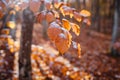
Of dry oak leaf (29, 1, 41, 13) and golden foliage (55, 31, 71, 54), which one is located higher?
dry oak leaf (29, 1, 41, 13)

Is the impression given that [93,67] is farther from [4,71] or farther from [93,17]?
[93,17]

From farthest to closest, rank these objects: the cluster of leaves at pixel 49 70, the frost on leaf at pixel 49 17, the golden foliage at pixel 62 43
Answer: the cluster of leaves at pixel 49 70, the frost on leaf at pixel 49 17, the golden foliage at pixel 62 43

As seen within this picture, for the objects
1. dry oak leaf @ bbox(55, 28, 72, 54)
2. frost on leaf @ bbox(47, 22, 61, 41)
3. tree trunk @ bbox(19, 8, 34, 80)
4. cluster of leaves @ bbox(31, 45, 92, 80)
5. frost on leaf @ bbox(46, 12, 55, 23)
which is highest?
frost on leaf @ bbox(46, 12, 55, 23)

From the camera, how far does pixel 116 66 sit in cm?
1027

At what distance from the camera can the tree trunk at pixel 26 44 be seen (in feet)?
16.7

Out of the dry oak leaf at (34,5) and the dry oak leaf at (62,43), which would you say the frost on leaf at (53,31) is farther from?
the dry oak leaf at (34,5)

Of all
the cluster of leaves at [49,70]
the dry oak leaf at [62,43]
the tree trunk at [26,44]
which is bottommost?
the cluster of leaves at [49,70]

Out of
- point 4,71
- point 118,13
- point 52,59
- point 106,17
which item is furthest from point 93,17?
point 4,71

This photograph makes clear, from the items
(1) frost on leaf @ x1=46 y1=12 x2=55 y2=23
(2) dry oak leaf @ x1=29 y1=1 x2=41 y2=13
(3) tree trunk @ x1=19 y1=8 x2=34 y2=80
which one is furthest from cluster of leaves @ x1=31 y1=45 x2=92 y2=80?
(2) dry oak leaf @ x1=29 y1=1 x2=41 y2=13


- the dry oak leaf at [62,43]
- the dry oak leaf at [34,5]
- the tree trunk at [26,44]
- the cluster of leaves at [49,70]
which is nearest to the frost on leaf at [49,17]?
the dry oak leaf at [34,5]

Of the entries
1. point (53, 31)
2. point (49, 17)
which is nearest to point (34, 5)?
point (49, 17)

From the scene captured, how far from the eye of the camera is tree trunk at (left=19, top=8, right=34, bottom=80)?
511 cm

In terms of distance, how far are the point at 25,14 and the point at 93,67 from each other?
16.5 feet

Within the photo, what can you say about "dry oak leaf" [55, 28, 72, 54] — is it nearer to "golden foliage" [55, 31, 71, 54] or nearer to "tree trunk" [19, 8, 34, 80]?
"golden foliage" [55, 31, 71, 54]
